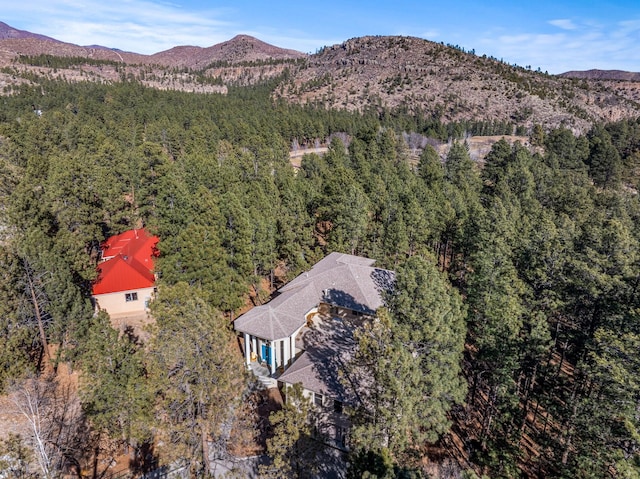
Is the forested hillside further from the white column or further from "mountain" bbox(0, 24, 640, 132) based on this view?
"mountain" bbox(0, 24, 640, 132)

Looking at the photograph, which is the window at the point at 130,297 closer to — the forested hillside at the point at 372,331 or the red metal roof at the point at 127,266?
the red metal roof at the point at 127,266

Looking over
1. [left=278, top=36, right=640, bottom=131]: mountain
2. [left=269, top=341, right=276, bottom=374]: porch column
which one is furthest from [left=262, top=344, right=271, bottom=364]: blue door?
[left=278, top=36, right=640, bottom=131]: mountain

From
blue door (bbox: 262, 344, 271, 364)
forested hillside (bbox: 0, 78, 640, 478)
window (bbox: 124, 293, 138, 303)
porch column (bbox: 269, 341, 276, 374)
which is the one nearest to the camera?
forested hillside (bbox: 0, 78, 640, 478)

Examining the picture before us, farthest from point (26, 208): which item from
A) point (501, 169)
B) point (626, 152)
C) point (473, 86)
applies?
point (473, 86)

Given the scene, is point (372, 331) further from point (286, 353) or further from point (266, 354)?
point (266, 354)

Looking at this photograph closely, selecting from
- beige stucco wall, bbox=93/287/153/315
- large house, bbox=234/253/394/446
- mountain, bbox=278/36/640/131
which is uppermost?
mountain, bbox=278/36/640/131

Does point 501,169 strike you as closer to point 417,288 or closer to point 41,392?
point 417,288

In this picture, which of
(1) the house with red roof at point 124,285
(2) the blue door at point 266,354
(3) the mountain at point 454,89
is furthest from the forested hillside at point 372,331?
(3) the mountain at point 454,89
